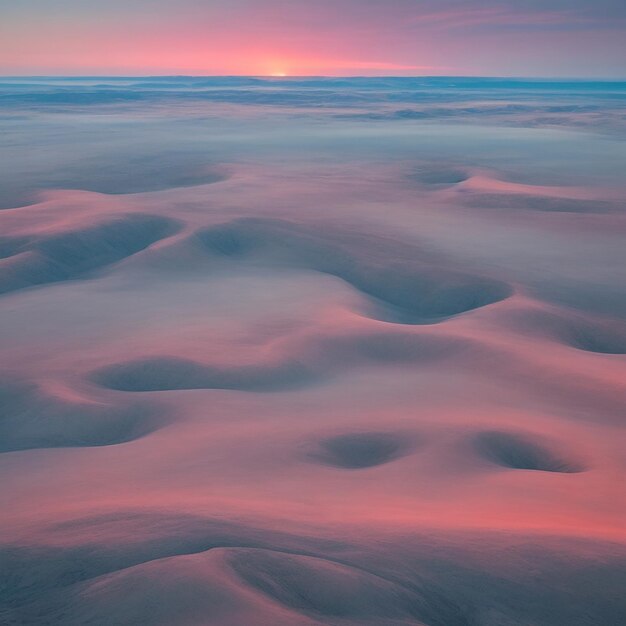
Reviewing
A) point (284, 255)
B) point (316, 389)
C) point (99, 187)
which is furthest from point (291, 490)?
point (99, 187)

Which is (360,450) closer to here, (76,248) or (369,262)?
(369,262)

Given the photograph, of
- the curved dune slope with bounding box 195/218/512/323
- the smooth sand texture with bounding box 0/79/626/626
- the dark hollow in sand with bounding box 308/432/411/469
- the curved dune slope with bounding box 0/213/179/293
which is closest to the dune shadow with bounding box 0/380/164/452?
the smooth sand texture with bounding box 0/79/626/626

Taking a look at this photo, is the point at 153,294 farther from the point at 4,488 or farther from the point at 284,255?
the point at 4,488

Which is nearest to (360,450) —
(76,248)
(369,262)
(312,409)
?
(312,409)

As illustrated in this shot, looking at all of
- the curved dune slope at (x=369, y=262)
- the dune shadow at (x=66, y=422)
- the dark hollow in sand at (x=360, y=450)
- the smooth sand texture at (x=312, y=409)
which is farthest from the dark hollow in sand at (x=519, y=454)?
the curved dune slope at (x=369, y=262)

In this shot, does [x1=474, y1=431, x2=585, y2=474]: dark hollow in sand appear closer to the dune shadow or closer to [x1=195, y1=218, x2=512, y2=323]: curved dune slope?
the dune shadow

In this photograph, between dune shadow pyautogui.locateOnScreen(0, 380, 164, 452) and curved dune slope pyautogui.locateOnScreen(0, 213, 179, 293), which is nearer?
dune shadow pyautogui.locateOnScreen(0, 380, 164, 452)

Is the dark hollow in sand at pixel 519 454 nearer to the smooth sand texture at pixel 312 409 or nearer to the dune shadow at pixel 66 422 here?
the smooth sand texture at pixel 312 409

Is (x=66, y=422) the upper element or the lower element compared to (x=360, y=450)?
lower

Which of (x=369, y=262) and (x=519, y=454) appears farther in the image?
→ (x=369, y=262)
